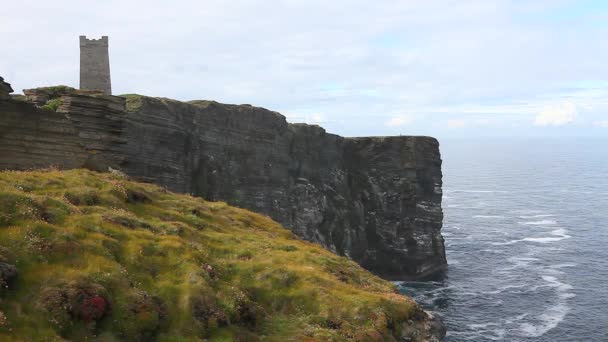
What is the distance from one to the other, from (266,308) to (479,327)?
5336 centimetres

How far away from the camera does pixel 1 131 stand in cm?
3747

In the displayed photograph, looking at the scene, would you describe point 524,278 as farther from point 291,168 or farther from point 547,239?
point 291,168

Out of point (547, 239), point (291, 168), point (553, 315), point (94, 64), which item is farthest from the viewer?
point (547, 239)

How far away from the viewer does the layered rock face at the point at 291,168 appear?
70.7 m

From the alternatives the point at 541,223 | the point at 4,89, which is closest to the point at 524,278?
the point at 541,223

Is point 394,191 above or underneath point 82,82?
underneath

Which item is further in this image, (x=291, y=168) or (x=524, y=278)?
(x=291, y=168)

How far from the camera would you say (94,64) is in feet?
210

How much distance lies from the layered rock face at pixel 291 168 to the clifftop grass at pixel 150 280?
21206 mm

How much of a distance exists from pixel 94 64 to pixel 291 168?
44.7 meters

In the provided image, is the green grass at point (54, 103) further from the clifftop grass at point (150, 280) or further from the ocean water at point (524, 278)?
the ocean water at point (524, 278)

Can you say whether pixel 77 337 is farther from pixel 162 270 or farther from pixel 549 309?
pixel 549 309

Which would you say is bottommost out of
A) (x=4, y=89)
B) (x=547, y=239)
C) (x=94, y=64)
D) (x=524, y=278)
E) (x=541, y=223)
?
(x=524, y=278)

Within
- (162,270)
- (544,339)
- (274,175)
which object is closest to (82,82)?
(274,175)
